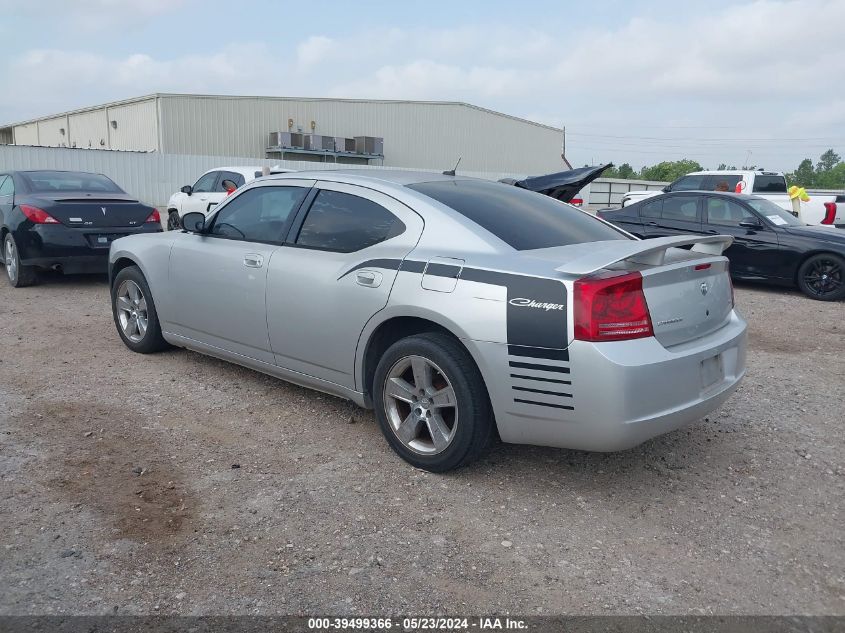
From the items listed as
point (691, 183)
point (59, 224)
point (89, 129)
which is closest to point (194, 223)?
point (59, 224)

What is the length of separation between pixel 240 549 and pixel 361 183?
7.43 feet

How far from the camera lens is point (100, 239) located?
28.0ft

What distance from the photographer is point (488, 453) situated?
13.1ft

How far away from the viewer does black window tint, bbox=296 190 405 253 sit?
4121 mm

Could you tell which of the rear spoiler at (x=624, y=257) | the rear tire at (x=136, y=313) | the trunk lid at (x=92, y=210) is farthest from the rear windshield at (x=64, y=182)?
the rear spoiler at (x=624, y=257)

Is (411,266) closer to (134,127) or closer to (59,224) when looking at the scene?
(59,224)

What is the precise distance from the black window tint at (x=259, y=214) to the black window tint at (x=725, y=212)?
7639 millimetres

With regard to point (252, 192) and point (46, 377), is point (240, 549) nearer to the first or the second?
point (252, 192)

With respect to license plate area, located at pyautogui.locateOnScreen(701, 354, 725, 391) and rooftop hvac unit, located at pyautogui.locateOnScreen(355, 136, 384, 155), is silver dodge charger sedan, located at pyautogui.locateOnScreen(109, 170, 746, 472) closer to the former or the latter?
license plate area, located at pyautogui.locateOnScreen(701, 354, 725, 391)

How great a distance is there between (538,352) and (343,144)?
32.4m

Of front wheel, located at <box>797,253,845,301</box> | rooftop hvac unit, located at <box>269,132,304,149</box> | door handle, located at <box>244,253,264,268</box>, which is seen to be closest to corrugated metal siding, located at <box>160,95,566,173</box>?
rooftop hvac unit, located at <box>269,132,304,149</box>

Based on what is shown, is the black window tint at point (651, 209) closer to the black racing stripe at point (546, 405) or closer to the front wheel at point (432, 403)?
the front wheel at point (432, 403)

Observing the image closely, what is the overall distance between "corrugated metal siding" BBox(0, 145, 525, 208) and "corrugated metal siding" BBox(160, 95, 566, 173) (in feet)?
11.4

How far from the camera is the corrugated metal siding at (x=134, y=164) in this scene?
79.4 feet
